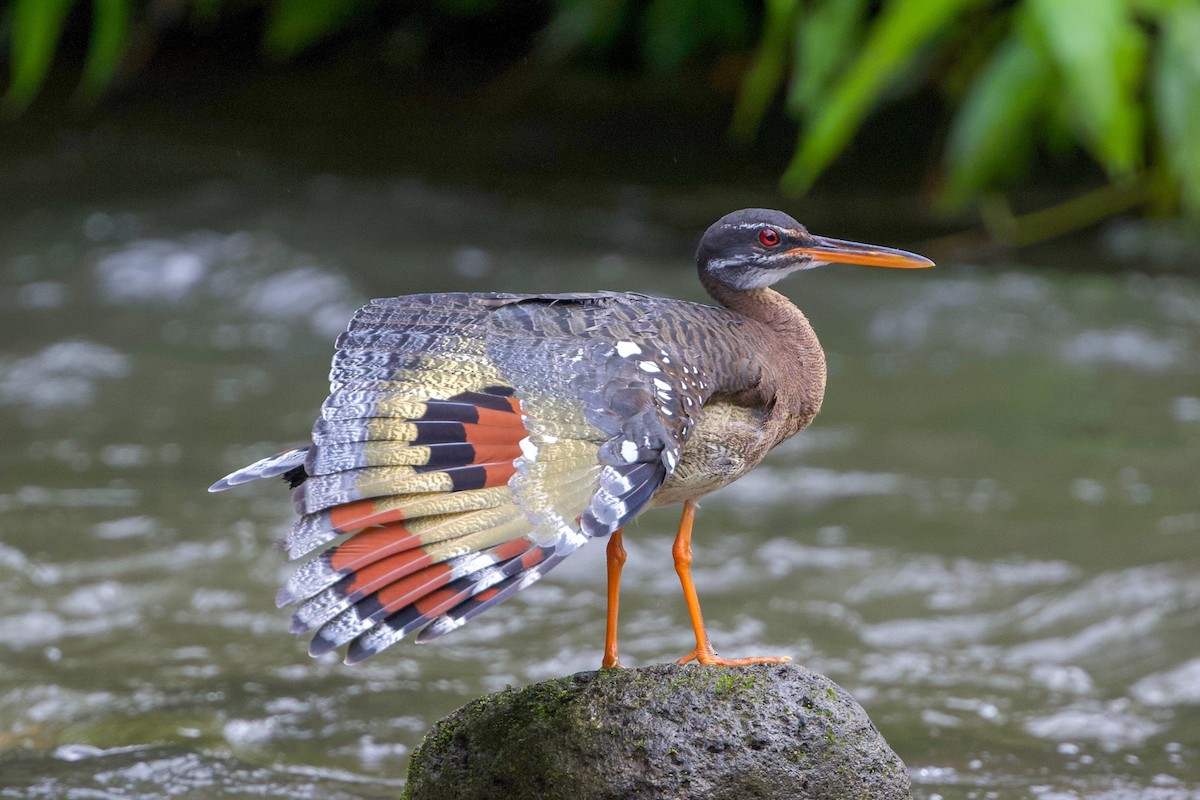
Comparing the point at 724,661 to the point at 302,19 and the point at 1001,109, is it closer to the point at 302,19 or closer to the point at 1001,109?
the point at 1001,109

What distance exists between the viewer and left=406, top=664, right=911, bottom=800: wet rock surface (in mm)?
4543

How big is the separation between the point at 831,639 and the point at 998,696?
1.03 meters

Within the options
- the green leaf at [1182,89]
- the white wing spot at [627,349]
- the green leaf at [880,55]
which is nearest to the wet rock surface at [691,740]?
the white wing spot at [627,349]

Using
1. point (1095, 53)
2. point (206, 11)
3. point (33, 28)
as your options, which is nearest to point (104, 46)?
point (33, 28)

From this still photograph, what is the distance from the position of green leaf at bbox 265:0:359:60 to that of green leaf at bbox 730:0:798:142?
4.47 m

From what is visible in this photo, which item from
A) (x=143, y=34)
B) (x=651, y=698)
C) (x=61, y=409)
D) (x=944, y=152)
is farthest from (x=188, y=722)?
(x=143, y=34)

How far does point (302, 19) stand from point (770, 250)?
11.6 m

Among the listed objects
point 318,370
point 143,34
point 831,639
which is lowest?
point 831,639

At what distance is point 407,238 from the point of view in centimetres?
1400

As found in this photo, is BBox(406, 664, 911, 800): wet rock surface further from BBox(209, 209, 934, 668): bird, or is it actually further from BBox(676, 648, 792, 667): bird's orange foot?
BBox(209, 209, 934, 668): bird

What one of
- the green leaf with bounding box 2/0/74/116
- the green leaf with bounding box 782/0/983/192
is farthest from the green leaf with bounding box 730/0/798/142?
the green leaf with bounding box 2/0/74/116

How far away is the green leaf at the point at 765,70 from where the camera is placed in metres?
13.2

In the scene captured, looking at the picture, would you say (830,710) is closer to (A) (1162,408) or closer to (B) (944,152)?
(A) (1162,408)

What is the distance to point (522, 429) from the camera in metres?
4.22
